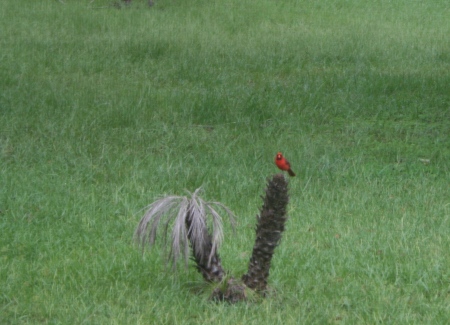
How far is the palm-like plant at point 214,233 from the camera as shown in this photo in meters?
3.74

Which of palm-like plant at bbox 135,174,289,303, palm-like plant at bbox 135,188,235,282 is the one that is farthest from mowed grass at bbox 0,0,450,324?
palm-like plant at bbox 135,188,235,282

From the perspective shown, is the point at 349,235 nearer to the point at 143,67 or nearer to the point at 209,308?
the point at 209,308

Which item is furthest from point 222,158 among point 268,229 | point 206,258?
point 268,229

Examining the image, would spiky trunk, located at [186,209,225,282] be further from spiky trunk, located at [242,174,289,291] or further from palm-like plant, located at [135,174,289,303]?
spiky trunk, located at [242,174,289,291]

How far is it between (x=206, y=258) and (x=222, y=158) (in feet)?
9.59

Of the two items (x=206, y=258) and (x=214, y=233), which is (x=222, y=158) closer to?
(x=206, y=258)

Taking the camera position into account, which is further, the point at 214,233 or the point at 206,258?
the point at 206,258

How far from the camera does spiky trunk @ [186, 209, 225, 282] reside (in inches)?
152

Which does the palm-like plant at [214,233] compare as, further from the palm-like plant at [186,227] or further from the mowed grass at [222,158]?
the mowed grass at [222,158]

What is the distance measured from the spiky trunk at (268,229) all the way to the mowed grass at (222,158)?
0.14 metres

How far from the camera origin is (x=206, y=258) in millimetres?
3930

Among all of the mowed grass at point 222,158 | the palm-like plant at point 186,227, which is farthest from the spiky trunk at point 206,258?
the mowed grass at point 222,158

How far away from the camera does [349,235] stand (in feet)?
16.5

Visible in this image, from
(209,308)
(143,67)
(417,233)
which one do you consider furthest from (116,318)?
(143,67)
